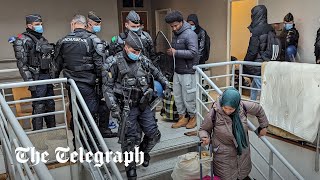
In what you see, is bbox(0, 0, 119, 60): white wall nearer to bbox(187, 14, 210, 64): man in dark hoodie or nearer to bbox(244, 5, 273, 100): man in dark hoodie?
bbox(187, 14, 210, 64): man in dark hoodie

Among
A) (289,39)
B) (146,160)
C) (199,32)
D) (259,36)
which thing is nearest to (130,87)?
(146,160)

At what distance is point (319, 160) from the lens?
2.72 meters

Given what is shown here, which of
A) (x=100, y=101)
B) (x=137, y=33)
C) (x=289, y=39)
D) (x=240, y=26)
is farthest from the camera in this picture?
(x=240, y=26)

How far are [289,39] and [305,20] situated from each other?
47cm

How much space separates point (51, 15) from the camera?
5.71 m

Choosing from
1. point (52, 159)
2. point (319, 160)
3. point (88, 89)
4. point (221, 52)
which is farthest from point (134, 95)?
point (221, 52)

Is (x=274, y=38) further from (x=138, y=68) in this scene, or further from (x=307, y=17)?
(x=138, y=68)

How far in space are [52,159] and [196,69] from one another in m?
1.80

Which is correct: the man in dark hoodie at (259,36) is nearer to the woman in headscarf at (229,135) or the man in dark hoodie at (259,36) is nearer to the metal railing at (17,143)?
the woman in headscarf at (229,135)

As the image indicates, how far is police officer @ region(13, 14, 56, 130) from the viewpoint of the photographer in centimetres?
316

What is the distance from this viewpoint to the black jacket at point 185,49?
3.19 m

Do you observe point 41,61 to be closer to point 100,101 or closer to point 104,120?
point 100,101

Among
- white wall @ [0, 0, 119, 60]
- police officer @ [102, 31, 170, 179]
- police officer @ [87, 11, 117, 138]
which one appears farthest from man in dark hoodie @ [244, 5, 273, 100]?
white wall @ [0, 0, 119, 60]

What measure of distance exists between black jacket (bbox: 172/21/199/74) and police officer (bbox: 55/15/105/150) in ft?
2.94
